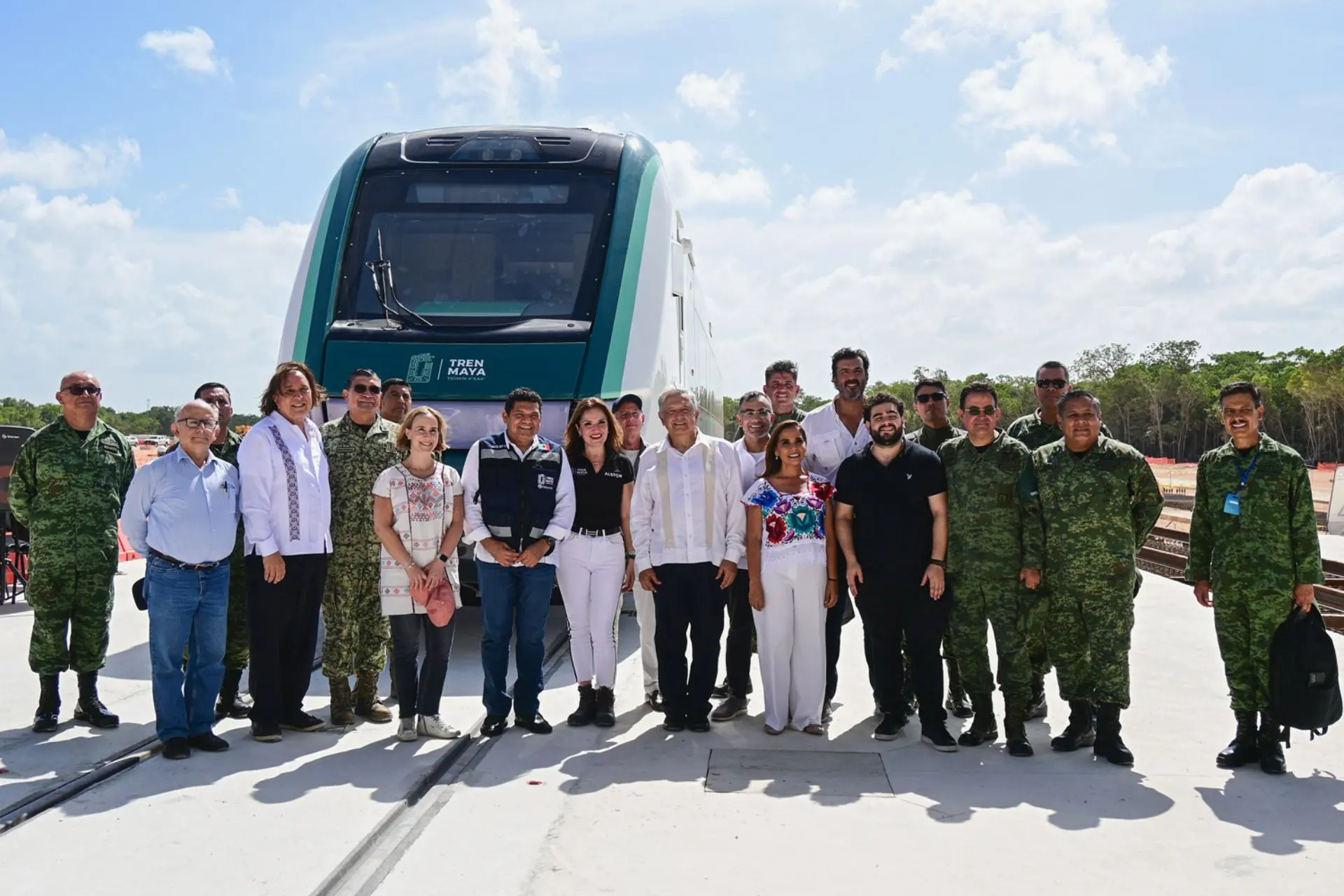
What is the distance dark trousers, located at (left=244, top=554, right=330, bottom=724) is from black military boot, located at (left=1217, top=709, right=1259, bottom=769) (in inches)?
175

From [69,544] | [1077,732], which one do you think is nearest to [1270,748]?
[1077,732]

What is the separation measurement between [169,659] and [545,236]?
427cm

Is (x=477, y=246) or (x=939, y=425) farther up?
(x=477, y=246)

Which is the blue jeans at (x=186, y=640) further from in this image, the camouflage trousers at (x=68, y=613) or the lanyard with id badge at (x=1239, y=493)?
the lanyard with id badge at (x=1239, y=493)

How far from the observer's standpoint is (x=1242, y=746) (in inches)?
204

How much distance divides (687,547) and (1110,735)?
87.7 inches

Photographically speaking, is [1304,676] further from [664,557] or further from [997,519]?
[664,557]

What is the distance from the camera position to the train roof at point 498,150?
862 centimetres

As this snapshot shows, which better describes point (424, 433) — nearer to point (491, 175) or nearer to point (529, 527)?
point (529, 527)

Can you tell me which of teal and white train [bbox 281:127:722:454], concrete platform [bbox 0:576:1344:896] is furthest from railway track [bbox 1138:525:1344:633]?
teal and white train [bbox 281:127:722:454]

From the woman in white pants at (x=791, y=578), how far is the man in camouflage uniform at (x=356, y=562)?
195 centimetres

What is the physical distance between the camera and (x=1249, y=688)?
5230 millimetres

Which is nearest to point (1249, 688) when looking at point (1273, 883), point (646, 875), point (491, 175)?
point (1273, 883)

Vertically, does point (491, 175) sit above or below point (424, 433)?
above
